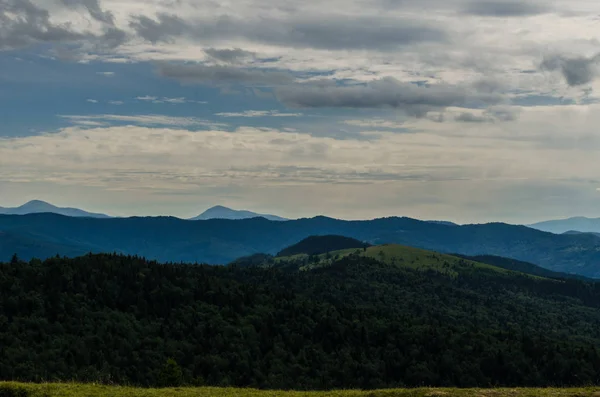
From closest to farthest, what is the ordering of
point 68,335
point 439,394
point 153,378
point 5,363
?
point 439,394 < point 5,363 < point 153,378 < point 68,335

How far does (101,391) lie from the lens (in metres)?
46.6

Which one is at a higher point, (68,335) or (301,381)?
(68,335)

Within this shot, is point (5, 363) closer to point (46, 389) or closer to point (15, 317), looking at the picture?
point (15, 317)

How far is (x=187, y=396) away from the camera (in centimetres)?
4644

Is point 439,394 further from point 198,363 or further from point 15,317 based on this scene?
point 15,317

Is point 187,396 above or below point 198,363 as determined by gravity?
above

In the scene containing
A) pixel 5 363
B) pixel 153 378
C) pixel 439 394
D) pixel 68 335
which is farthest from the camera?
pixel 68 335

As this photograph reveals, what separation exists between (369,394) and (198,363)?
6398 inches

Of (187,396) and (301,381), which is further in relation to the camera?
(301,381)

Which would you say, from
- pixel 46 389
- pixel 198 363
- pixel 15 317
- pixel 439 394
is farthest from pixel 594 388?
pixel 15 317

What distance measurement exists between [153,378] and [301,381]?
5089cm

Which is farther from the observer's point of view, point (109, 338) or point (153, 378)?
point (109, 338)

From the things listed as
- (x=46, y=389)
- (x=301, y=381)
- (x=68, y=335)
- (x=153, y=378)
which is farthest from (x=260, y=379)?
(x=46, y=389)

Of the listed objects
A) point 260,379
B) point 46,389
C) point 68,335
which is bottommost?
point 260,379
